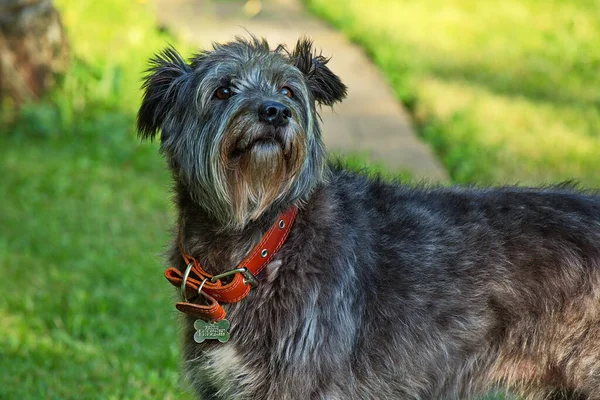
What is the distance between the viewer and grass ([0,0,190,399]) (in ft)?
18.2

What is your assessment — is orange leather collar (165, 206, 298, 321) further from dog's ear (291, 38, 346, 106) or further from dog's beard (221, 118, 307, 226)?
dog's ear (291, 38, 346, 106)

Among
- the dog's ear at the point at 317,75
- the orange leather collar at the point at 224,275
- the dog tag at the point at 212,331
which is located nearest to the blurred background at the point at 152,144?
the dog's ear at the point at 317,75

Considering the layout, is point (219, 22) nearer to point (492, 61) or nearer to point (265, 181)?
point (492, 61)

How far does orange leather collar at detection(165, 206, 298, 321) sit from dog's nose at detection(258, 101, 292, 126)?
1.34 feet

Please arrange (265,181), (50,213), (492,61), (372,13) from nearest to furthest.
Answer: (265,181) < (50,213) < (492,61) < (372,13)

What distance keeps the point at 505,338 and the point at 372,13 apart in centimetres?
938

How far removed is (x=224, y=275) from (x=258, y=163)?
47 centimetres

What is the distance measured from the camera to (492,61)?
35.6ft

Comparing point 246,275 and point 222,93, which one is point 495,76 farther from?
point 246,275

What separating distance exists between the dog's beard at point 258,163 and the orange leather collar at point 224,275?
4.4 inches

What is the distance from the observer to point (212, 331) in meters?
3.80

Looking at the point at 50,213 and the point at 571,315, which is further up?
the point at 571,315

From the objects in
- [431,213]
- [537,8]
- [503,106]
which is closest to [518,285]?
[431,213]

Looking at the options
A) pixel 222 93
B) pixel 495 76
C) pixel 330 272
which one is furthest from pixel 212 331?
pixel 495 76
